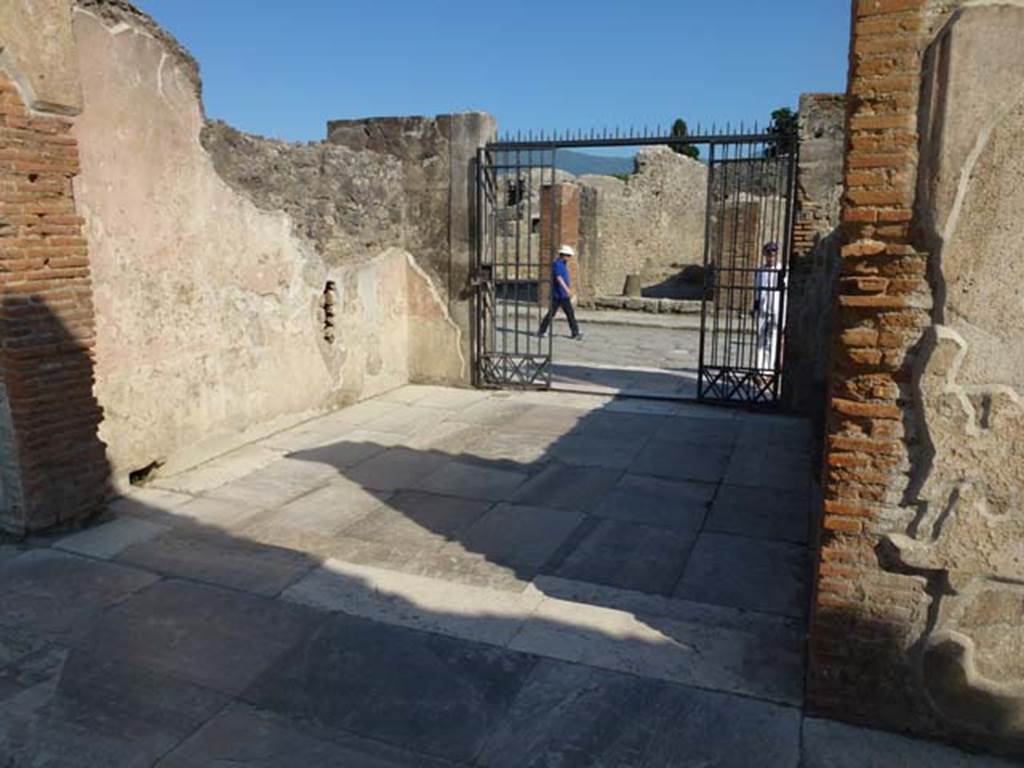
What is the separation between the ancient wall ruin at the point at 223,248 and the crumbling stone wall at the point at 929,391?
13.2 ft

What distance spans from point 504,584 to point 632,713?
116cm

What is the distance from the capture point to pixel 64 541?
422 cm

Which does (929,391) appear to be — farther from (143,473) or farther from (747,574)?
(143,473)

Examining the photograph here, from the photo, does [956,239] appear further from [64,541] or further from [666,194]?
[666,194]

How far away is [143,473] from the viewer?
5.23m

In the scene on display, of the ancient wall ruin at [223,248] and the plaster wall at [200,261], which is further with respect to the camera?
the plaster wall at [200,261]

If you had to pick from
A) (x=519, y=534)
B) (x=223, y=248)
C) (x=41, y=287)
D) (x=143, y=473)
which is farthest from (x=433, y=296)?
(x=41, y=287)

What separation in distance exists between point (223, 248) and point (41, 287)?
5.61 feet

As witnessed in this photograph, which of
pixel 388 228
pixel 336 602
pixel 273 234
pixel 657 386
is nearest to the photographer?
pixel 336 602

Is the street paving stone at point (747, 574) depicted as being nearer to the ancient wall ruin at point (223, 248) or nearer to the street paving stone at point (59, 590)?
the street paving stone at point (59, 590)

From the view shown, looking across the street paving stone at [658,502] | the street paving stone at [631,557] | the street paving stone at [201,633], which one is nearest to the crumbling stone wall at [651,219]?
the street paving stone at [658,502]

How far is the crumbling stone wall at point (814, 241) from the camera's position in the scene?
658 centimetres

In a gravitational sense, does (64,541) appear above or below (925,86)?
below

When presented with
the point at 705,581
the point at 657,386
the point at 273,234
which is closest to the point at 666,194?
the point at 657,386
